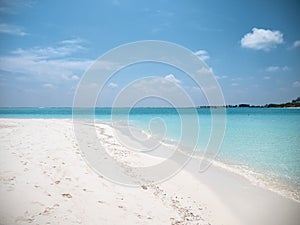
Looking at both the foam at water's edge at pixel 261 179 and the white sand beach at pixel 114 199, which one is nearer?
the white sand beach at pixel 114 199

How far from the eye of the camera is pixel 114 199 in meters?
5.59

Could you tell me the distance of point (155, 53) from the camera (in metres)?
11.0

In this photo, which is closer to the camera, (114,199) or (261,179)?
(114,199)

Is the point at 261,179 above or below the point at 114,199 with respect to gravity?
below

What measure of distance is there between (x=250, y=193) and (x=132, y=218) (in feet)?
13.6

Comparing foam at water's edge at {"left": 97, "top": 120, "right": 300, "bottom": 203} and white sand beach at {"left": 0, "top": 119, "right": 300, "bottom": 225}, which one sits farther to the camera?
foam at water's edge at {"left": 97, "top": 120, "right": 300, "bottom": 203}

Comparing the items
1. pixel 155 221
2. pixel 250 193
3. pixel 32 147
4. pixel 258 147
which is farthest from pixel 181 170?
pixel 258 147

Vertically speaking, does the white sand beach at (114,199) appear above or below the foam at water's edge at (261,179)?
above

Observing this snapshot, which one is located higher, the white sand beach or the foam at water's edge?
the white sand beach

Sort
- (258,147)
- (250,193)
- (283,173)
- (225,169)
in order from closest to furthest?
(250,193) < (283,173) < (225,169) < (258,147)

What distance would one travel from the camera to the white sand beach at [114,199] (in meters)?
4.61

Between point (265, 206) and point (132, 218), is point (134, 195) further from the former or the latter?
point (265, 206)

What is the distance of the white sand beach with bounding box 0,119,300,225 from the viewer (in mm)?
4609

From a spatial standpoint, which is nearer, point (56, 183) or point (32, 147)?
point (56, 183)
